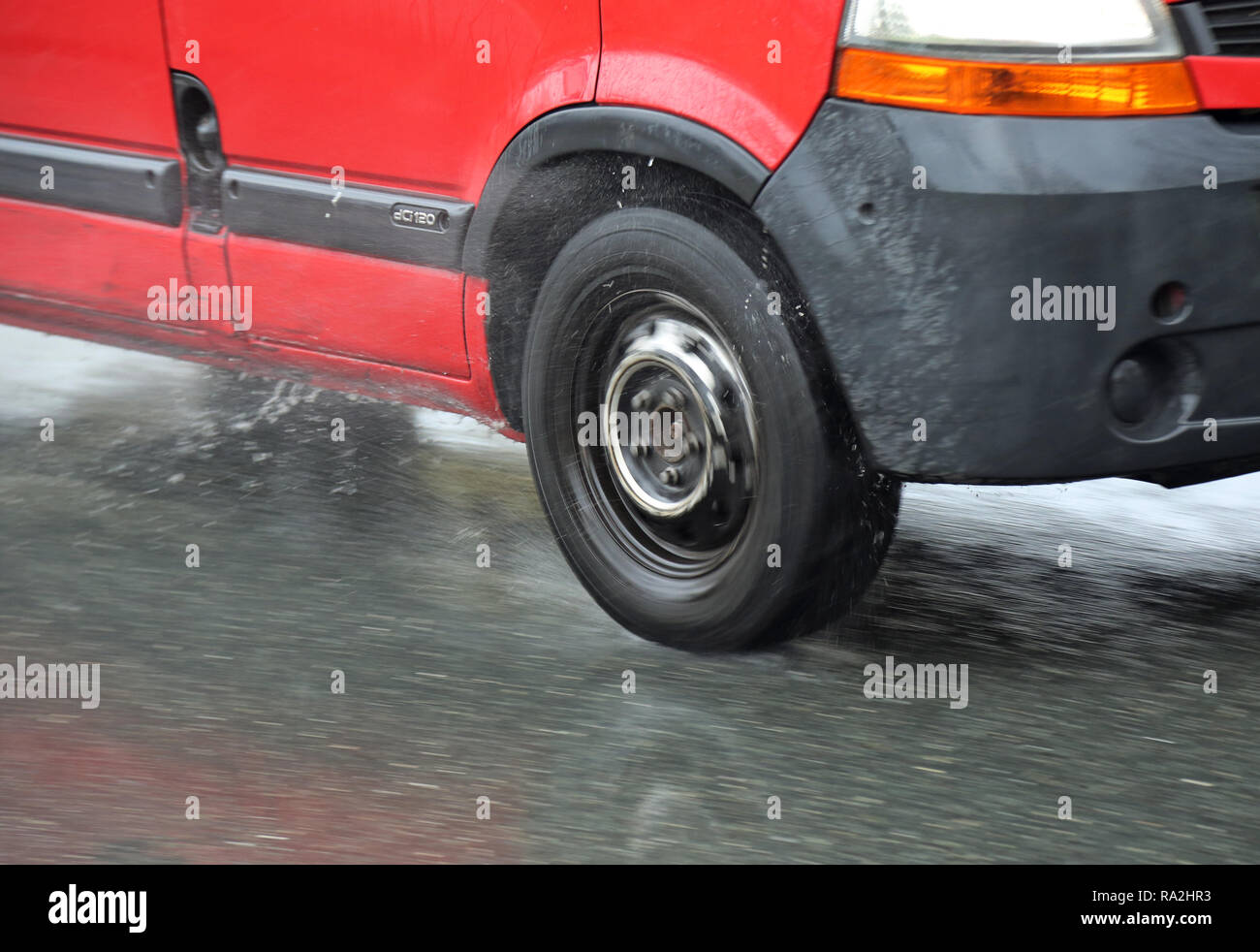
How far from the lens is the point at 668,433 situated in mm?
3818

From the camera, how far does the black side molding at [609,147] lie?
337 cm

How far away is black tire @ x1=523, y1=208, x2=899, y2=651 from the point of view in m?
3.47

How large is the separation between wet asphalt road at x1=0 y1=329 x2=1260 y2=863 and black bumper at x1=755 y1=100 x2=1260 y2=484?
23.5 inches

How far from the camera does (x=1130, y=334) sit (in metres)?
3.13

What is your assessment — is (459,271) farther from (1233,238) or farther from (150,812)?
(1233,238)

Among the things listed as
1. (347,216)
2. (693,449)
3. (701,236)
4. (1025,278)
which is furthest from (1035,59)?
(347,216)

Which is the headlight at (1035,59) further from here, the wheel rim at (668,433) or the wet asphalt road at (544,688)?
the wet asphalt road at (544,688)

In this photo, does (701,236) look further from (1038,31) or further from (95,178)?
(95,178)

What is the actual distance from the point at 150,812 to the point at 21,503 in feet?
7.03

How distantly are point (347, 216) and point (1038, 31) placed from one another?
6.12 ft

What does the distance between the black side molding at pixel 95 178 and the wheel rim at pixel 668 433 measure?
147 cm

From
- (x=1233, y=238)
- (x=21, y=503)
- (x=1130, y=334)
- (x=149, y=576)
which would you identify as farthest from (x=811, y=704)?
(x=21, y=503)

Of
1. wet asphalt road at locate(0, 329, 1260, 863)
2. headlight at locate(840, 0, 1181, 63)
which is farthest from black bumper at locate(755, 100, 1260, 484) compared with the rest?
wet asphalt road at locate(0, 329, 1260, 863)

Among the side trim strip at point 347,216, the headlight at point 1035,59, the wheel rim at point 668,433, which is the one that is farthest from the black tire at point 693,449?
the headlight at point 1035,59
